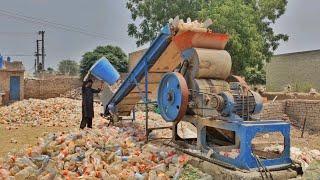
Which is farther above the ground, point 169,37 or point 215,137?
point 169,37

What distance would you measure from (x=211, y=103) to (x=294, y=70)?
22.0 metres

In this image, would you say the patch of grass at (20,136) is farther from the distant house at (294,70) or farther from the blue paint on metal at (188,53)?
the distant house at (294,70)

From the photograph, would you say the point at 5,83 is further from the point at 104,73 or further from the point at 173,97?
the point at 173,97

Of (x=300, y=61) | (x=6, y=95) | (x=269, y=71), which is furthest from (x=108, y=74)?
(x=269, y=71)

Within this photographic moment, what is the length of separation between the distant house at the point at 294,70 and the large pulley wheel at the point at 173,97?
16477 mm

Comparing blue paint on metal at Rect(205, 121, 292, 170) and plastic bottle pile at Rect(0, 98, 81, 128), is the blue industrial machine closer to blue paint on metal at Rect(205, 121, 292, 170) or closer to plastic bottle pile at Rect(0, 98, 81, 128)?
blue paint on metal at Rect(205, 121, 292, 170)

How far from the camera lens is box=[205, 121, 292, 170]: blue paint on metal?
5566mm

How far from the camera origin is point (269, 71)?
96.2 ft

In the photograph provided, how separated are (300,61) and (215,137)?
2070 centimetres

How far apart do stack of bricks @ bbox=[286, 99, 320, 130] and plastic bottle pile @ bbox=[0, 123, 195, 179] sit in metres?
8.60

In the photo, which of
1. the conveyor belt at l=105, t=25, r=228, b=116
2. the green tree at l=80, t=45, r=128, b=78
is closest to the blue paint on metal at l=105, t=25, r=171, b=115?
the conveyor belt at l=105, t=25, r=228, b=116

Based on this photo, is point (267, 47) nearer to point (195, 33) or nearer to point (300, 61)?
point (300, 61)

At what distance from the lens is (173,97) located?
6754 mm

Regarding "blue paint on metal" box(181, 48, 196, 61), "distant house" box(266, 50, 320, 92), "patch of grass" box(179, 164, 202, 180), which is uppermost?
"distant house" box(266, 50, 320, 92)
